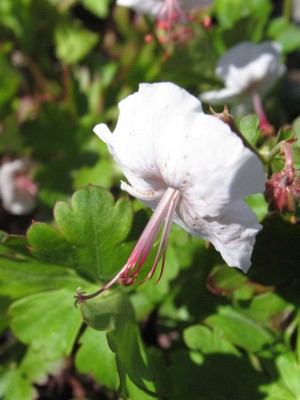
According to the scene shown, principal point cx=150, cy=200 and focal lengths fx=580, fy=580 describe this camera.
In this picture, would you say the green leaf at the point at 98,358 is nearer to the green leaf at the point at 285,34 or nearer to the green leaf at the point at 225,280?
the green leaf at the point at 225,280

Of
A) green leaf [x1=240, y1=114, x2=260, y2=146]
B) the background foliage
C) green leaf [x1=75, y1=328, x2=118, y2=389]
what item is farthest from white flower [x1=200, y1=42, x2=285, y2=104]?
green leaf [x1=75, y1=328, x2=118, y2=389]

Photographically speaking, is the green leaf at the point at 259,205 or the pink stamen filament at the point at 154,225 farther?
the green leaf at the point at 259,205

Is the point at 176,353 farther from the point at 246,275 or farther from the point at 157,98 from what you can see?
the point at 157,98

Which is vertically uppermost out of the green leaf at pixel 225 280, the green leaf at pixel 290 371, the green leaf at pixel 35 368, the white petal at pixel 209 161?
the white petal at pixel 209 161

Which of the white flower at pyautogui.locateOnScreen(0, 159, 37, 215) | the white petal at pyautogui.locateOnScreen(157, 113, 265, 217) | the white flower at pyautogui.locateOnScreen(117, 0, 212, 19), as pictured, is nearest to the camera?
the white petal at pyautogui.locateOnScreen(157, 113, 265, 217)

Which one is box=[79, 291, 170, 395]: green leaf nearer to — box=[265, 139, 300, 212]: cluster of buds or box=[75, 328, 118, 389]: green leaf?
box=[75, 328, 118, 389]: green leaf

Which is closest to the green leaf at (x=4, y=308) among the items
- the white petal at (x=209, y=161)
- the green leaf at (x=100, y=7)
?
the white petal at (x=209, y=161)

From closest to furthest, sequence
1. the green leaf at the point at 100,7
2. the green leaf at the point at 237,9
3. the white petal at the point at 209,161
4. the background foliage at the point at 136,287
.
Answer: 1. the white petal at the point at 209,161
2. the background foliage at the point at 136,287
3. the green leaf at the point at 237,9
4. the green leaf at the point at 100,7
